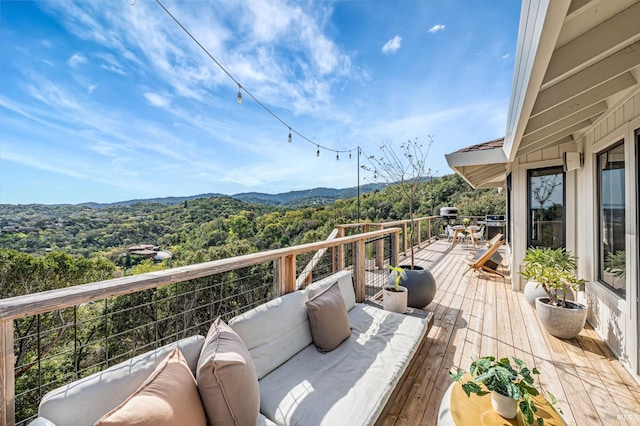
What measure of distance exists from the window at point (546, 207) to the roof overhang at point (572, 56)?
1.72m

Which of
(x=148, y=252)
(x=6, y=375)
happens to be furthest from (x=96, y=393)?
(x=148, y=252)

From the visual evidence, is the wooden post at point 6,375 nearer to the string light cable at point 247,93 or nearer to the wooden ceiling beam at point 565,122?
the string light cable at point 247,93

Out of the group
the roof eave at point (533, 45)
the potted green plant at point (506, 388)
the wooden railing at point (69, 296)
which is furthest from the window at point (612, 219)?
the wooden railing at point (69, 296)

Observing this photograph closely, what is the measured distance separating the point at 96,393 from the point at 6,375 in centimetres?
31

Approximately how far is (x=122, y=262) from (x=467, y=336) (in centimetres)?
1330

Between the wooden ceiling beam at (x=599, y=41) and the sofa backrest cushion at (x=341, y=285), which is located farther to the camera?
the sofa backrest cushion at (x=341, y=285)

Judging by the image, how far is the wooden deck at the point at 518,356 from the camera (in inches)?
76.5

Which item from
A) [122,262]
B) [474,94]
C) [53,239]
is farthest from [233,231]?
[474,94]

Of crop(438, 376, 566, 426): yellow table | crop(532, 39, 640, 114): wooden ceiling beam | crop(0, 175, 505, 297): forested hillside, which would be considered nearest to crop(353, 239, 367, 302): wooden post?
crop(0, 175, 505, 297): forested hillside

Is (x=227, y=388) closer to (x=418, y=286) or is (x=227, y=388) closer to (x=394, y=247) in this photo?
(x=418, y=286)

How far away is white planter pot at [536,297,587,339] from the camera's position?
2834mm

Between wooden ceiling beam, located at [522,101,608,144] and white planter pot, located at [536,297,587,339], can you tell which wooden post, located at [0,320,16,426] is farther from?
white planter pot, located at [536,297,587,339]

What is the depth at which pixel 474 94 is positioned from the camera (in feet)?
19.5

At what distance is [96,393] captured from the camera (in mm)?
1100
